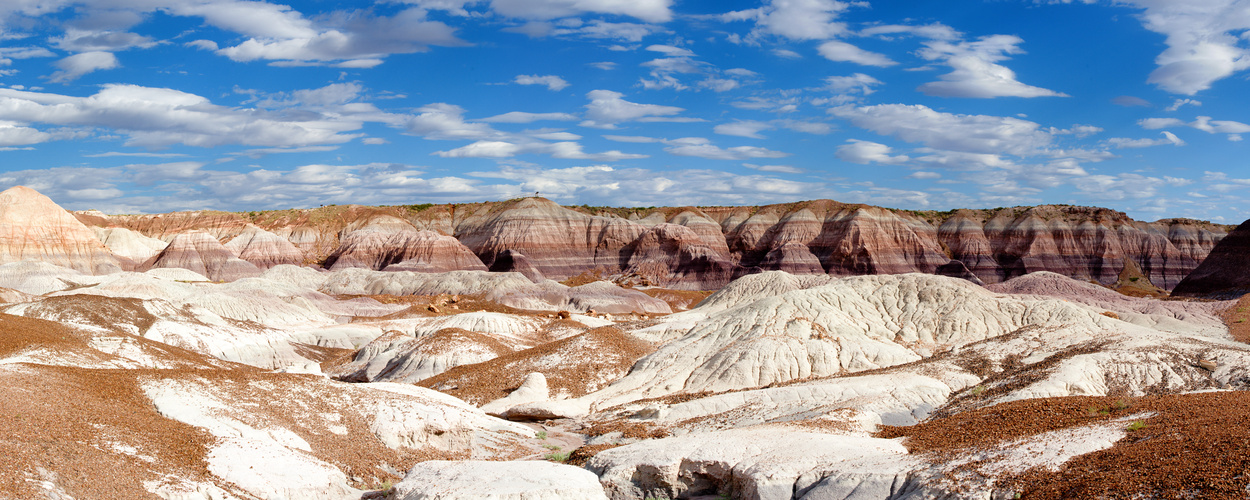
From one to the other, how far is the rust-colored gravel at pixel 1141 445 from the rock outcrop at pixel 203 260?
8742 centimetres

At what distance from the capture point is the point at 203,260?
90438 millimetres

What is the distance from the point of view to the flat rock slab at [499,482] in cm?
1330

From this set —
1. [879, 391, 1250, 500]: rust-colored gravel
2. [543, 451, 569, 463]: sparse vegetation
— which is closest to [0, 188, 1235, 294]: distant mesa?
[543, 451, 569, 463]: sparse vegetation

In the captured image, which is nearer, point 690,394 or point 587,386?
point 690,394

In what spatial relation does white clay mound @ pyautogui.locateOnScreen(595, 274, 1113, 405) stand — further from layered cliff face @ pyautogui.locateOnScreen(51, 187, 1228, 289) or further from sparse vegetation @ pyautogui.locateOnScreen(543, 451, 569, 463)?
layered cliff face @ pyautogui.locateOnScreen(51, 187, 1228, 289)

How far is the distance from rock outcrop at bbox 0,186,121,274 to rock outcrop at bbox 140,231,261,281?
7382 millimetres

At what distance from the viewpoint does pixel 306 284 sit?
81375 mm

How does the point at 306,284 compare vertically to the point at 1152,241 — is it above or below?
below

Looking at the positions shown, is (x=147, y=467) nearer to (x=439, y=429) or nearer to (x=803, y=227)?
(x=439, y=429)

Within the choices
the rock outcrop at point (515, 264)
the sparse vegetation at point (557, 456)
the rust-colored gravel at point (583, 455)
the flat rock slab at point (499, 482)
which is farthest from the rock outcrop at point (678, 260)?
the flat rock slab at point (499, 482)

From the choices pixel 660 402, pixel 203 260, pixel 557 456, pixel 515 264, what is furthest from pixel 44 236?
pixel 557 456

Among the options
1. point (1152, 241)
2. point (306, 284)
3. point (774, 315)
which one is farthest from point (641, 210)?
point (774, 315)

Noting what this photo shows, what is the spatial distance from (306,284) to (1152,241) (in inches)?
4277

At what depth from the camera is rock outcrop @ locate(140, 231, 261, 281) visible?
292 feet
